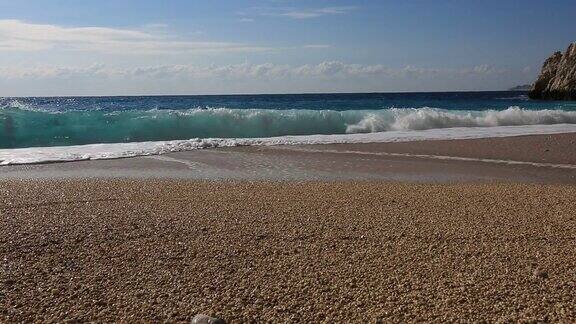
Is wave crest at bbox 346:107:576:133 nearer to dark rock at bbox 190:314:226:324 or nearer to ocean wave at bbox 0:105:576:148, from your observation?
ocean wave at bbox 0:105:576:148

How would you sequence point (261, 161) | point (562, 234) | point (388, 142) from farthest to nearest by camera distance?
point (388, 142)
point (261, 161)
point (562, 234)

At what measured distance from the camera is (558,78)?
2512 inches

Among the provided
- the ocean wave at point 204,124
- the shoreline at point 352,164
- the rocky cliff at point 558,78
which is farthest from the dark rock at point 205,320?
the rocky cliff at point 558,78

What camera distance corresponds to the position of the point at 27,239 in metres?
5.17

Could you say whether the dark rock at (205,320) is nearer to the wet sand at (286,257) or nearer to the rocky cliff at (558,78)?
the wet sand at (286,257)

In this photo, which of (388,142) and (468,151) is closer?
(468,151)

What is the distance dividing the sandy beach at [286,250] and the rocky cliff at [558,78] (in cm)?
5808

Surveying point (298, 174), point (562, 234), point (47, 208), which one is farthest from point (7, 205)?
point (562, 234)

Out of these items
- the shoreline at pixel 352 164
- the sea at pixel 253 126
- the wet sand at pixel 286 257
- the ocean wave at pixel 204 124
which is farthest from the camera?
the ocean wave at pixel 204 124

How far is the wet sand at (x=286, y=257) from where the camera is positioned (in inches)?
143

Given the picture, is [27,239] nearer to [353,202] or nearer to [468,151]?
[353,202]

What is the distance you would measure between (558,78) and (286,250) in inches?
2653

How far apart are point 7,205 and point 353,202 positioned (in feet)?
14.2

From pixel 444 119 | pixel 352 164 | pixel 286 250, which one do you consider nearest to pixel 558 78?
pixel 444 119
